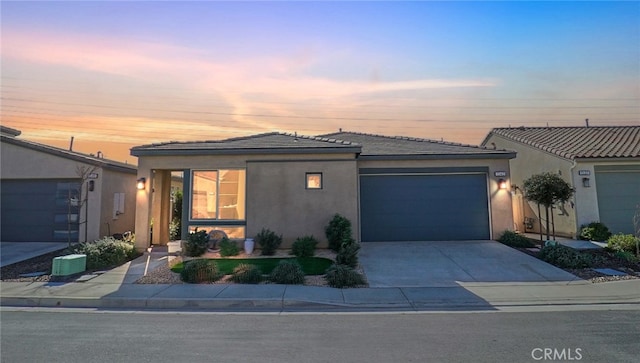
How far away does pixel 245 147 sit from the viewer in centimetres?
1229

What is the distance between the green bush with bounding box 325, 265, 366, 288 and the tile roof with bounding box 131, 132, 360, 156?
16.5 ft

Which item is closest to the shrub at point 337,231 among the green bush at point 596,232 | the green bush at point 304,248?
the green bush at point 304,248

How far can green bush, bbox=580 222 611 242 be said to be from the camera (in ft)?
42.2

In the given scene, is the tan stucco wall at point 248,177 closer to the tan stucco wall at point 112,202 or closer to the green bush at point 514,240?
the tan stucco wall at point 112,202

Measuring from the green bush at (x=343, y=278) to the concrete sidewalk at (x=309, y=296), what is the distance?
11.9 inches

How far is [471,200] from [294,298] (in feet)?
30.0

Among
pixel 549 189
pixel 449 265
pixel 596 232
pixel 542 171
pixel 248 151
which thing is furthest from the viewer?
pixel 542 171

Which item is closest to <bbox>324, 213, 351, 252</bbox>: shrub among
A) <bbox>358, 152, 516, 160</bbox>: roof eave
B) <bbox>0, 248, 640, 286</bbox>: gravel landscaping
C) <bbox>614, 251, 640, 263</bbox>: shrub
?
<bbox>0, 248, 640, 286</bbox>: gravel landscaping

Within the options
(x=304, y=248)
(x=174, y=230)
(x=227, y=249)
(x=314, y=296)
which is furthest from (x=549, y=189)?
(x=174, y=230)

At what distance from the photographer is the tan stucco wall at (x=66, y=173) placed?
1321 centimetres

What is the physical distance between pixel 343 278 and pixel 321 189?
4537mm

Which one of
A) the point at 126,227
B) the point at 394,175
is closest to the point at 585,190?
the point at 394,175

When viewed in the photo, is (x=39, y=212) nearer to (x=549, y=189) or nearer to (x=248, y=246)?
(x=248, y=246)

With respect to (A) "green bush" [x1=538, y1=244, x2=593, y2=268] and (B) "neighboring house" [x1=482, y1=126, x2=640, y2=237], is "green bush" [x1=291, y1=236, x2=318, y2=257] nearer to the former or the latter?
(A) "green bush" [x1=538, y1=244, x2=593, y2=268]
